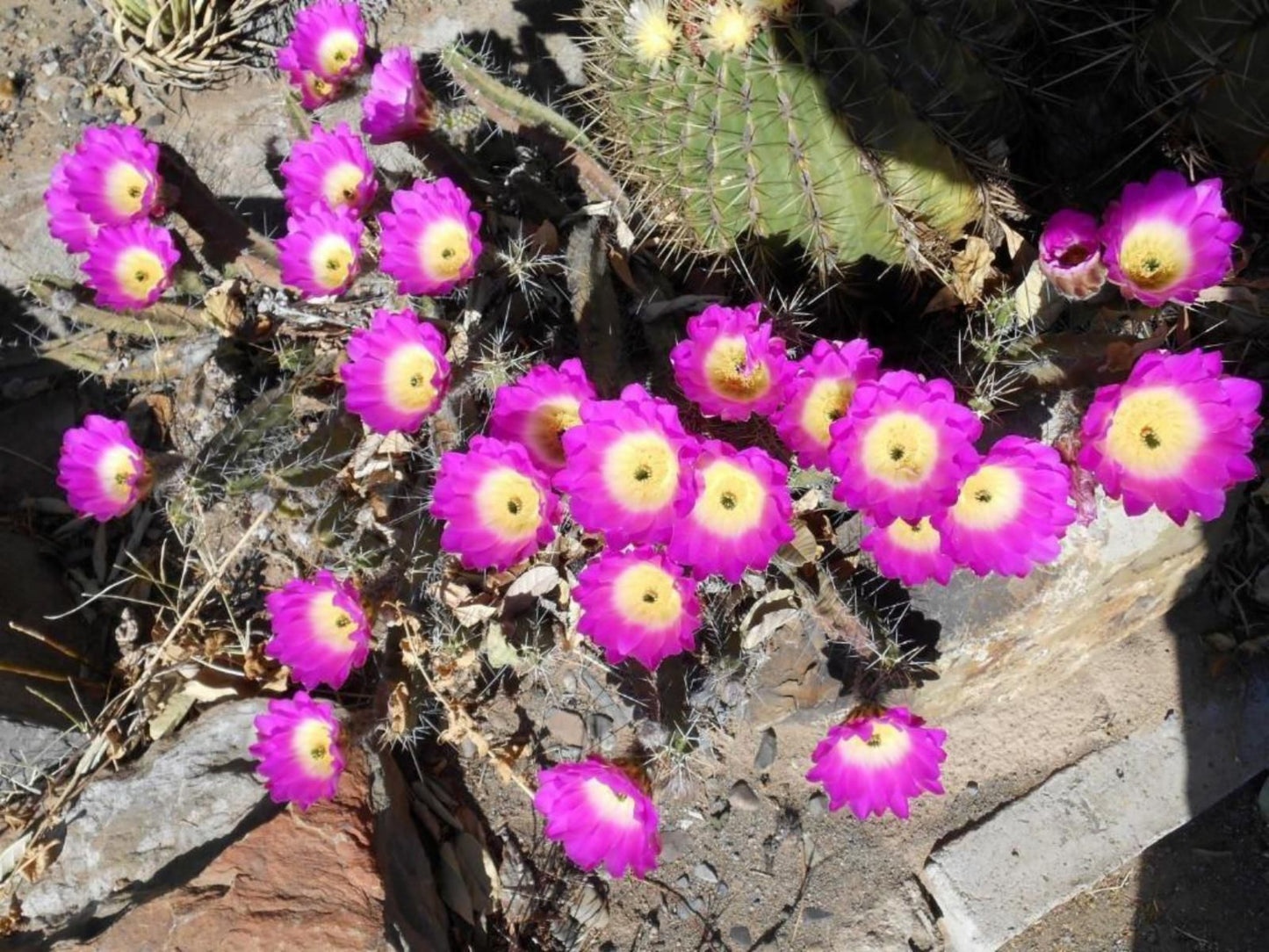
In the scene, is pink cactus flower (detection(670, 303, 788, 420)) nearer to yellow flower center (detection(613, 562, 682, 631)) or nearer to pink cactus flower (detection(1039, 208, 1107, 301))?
yellow flower center (detection(613, 562, 682, 631))

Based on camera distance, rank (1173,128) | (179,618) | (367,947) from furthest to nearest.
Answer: (179,618) < (367,947) < (1173,128)

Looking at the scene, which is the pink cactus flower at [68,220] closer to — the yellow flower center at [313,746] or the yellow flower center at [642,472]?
the yellow flower center at [313,746]

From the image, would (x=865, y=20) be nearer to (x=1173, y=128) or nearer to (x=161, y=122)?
(x=1173, y=128)

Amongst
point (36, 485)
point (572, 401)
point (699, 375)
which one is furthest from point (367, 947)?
point (36, 485)

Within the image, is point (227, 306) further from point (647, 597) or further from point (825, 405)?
point (825, 405)

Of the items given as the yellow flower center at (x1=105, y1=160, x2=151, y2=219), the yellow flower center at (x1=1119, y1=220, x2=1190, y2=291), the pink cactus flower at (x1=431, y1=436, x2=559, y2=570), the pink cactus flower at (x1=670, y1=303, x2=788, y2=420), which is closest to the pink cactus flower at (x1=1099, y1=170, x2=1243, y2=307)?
the yellow flower center at (x1=1119, y1=220, x2=1190, y2=291)

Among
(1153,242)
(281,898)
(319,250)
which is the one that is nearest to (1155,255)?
(1153,242)
